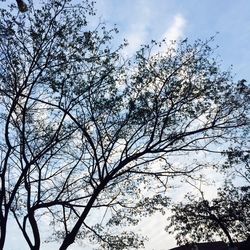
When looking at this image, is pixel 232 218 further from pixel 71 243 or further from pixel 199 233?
pixel 71 243

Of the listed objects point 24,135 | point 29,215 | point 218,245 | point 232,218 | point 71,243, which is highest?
point 218,245

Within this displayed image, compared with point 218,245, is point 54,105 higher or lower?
lower

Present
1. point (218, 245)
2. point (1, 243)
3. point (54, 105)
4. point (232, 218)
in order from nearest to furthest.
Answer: point (1, 243), point (54, 105), point (232, 218), point (218, 245)

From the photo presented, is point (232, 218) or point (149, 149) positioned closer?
point (149, 149)

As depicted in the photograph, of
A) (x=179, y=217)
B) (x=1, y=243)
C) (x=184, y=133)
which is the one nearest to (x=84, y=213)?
(x=1, y=243)

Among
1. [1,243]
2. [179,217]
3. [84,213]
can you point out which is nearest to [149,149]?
→ [84,213]

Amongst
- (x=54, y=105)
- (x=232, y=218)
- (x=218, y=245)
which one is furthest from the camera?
(x=218, y=245)

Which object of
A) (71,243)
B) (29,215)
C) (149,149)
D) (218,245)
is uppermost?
(218,245)

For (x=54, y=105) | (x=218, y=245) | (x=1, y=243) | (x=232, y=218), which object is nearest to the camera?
(x=1, y=243)

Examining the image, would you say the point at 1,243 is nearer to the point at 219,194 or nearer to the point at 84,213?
the point at 84,213

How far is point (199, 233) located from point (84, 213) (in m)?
18.7

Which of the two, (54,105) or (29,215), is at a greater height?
(54,105)

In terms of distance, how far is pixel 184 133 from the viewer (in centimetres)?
1650

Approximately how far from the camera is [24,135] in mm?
15797
